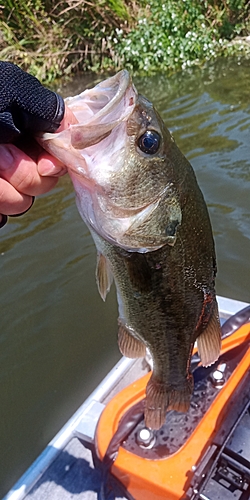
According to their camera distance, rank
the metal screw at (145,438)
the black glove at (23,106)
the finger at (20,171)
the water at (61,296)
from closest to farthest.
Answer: the black glove at (23,106) → the finger at (20,171) → the metal screw at (145,438) → the water at (61,296)

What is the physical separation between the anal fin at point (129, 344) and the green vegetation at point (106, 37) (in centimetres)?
977

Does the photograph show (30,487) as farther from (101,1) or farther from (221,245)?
(101,1)

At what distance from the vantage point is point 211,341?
6.18 feet

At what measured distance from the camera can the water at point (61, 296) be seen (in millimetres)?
3428

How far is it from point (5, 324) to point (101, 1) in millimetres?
9033

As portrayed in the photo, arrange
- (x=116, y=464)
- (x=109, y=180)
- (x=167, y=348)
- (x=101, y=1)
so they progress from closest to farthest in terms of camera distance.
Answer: (x=109, y=180) → (x=167, y=348) → (x=116, y=464) → (x=101, y=1)

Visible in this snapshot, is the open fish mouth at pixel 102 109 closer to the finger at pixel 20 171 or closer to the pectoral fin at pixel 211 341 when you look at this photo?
the finger at pixel 20 171

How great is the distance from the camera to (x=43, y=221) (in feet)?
18.7

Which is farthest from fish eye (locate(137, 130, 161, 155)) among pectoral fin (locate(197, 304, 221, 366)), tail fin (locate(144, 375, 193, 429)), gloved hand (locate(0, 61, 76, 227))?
tail fin (locate(144, 375, 193, 429))

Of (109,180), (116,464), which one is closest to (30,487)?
(116,464)

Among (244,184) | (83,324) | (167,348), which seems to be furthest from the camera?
(244,184)

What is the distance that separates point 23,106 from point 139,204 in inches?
19.6

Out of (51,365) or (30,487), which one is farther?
(51,365)

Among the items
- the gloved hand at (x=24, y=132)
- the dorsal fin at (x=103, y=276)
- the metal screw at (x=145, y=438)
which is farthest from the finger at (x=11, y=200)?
the metal screw at (x=145, y=438)
